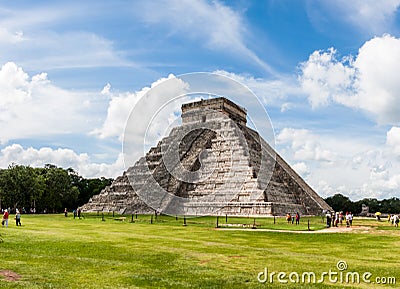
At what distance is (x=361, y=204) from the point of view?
265 ft

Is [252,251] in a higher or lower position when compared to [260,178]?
lower

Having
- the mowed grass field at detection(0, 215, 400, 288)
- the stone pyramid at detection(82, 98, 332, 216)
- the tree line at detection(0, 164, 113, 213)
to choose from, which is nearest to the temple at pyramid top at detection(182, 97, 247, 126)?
the stone pyramid at detection(82, 98, 332, 216)

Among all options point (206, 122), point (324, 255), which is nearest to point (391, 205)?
point (206, 122)

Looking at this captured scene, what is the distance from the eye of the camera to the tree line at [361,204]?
77.5 metres

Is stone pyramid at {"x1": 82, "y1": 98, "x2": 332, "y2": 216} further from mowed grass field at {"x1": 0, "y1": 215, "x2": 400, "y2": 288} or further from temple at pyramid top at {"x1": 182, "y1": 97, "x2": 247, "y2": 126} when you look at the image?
mowed grass field at {"x1": 0, "y1": 215, "x2": 400, "y2": 288}

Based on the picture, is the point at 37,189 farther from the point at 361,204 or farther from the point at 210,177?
the point at 361,204

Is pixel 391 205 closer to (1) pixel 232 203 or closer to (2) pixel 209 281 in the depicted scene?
(1) pixel 232 203

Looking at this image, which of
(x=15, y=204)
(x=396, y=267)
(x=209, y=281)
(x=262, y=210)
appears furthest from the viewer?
(x=15, y=204)

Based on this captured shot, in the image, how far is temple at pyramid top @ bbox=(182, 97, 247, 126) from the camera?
151 ft

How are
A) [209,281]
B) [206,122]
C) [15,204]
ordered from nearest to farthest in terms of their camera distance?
[209,281]
[206,122]
[15,204]

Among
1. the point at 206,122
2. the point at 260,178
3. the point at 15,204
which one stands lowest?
the point at 15,204

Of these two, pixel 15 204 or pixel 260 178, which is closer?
pixel 260 178

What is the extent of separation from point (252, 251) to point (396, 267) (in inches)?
186

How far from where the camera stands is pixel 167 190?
129 ft
